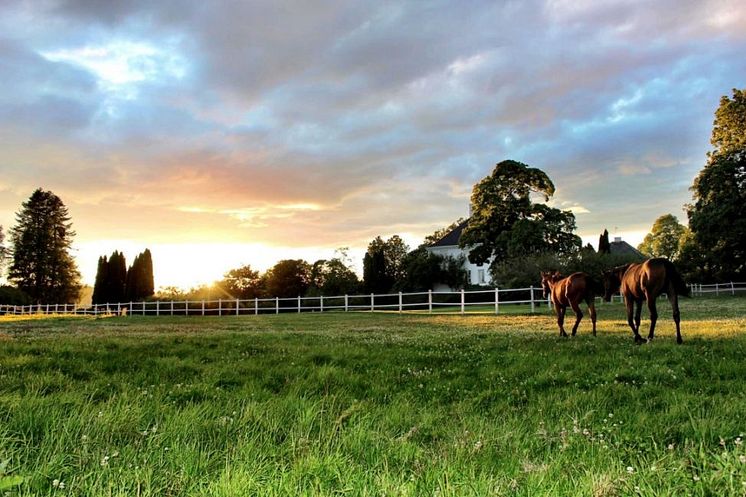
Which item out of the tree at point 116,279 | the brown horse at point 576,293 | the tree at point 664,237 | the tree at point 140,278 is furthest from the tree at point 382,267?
the tree at point 664,237

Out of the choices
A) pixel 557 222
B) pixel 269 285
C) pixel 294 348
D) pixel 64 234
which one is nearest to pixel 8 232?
pixel 64 234

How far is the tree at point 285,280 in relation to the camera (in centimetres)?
5678

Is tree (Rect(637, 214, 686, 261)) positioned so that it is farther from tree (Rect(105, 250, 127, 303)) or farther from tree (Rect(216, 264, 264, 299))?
tree (Rect(105, 250, 127, 303))

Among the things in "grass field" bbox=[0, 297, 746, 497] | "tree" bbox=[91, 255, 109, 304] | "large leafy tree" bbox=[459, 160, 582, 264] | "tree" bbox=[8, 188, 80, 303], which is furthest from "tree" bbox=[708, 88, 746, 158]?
"tree" bbox=[8, 188, 80, 303]

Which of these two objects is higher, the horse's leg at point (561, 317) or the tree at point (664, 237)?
the tree at point (664, 237)

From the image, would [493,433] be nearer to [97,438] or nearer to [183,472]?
[183,472]

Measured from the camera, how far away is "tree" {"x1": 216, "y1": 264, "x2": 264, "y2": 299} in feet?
188

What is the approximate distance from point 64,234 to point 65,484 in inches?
3081

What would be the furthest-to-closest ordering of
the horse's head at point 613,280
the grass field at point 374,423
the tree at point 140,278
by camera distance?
1. the tree at point 140,278
2. the horse's head at point 613,280
3. the grass field at point 374,423

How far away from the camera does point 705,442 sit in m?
3.69

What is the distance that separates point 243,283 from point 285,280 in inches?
223

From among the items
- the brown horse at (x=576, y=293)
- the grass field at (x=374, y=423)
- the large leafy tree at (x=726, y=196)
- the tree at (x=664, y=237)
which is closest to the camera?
the grass field at (x=374, y=423)

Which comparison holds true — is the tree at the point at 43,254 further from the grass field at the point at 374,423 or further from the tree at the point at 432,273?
the grass field at the point at 374,423

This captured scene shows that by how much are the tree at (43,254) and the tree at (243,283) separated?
86.0 ft
